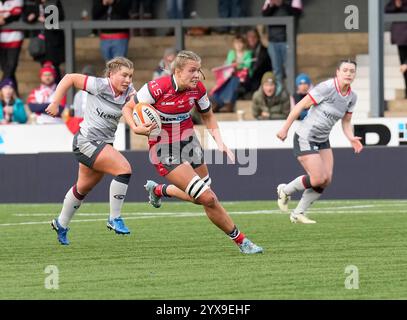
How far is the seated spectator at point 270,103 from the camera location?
20.7 meters

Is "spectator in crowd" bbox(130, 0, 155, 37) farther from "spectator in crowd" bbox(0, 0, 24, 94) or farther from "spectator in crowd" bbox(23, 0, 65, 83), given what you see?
"spectator in crowd" bbox(0, 0, 24, 94)

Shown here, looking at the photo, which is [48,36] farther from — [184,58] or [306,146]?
[184,58]

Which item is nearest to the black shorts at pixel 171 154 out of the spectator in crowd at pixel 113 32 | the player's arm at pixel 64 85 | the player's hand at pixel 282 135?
the player's arm at pixel 64 85

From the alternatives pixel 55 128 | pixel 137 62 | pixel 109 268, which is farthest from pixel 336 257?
pixel 137 62

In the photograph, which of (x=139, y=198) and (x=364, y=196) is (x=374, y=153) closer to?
(x=364, y=196)

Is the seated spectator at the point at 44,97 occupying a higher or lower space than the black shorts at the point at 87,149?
higher

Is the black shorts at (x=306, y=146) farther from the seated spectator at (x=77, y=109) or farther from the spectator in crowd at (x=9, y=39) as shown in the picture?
the spectator in crowd at (x=9, y=39)

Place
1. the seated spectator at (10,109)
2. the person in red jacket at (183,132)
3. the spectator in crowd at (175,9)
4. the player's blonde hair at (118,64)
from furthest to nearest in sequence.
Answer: the spectator in crowd at (175,9) → the seated spectator at (10,109) → the player's blonde hair at (118,64) → the person in red jacket at (183,132)

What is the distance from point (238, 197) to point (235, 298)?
9999mm

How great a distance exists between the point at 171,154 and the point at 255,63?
29.5 feet

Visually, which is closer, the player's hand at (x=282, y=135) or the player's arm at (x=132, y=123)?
the player's arm at (x=132, y=123)

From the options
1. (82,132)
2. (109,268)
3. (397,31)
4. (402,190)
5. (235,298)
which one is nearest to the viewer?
(235,298)

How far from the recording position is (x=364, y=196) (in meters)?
19.8

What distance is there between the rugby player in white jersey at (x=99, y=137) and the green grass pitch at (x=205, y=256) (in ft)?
1.40
